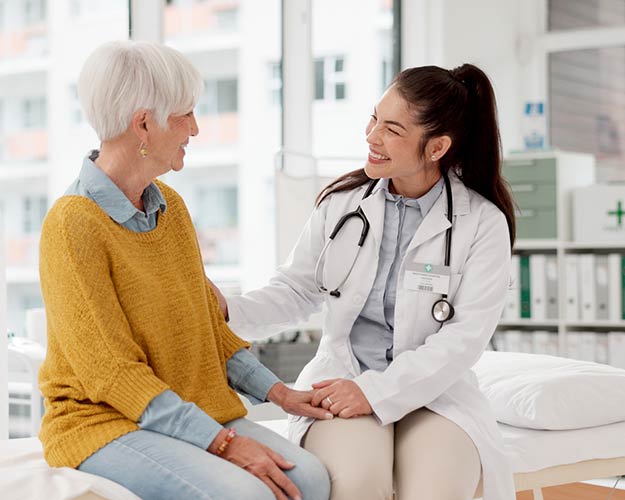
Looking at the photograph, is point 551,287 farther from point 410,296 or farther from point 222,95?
point 410,296

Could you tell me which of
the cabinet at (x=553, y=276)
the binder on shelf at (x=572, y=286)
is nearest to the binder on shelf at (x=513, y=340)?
the cabinet at (x=553, y=276)

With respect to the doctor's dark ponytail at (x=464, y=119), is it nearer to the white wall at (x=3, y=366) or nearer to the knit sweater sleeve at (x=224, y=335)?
the knit sweater sleeve at (x=224, y=335)

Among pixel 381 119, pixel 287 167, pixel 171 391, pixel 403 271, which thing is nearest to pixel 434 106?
pixel 381 119

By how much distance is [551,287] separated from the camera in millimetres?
3863

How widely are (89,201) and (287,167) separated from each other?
7.80 ft

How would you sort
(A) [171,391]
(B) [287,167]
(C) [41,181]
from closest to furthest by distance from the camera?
(A) [171,391] < (C) [41,181] < (B) [287,167]

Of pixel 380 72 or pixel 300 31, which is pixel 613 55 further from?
pixel 300 31

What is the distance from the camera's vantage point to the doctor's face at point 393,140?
1887mm

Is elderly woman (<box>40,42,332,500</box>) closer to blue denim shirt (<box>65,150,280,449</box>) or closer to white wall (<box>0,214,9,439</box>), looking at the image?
blue denim shirt (<box>65,150,280,449</box>)

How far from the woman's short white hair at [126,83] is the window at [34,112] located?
210 centimetres

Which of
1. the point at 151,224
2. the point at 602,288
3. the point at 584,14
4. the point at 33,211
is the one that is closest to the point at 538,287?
the point at 602,288

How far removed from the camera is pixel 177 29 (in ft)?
12.8

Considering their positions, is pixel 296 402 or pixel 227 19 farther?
pixel 227 19

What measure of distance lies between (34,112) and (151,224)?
212 cm
